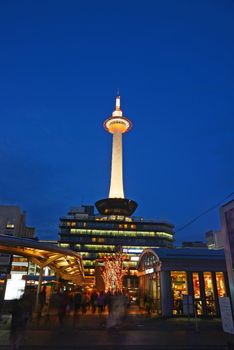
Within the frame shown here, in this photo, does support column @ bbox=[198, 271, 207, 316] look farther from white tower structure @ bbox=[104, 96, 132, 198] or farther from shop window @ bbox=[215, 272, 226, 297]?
white tower structure @ bbox=[104, 96, 132, 198]

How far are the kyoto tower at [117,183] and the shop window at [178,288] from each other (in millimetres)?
84633

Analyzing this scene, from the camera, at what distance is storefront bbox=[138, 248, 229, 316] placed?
23266 millimetres

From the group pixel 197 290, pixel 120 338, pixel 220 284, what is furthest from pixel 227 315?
pixel 220 284

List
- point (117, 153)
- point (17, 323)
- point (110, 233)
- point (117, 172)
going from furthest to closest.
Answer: point (117, 153)
point (117, 172)
point (110, 233)
point (17, 323)

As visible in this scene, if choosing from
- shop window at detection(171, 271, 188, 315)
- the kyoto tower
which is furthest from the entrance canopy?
the kyoto tower

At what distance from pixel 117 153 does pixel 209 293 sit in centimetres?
10269

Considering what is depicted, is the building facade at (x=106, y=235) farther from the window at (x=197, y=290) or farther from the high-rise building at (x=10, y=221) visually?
the window at (x=197, y=290)

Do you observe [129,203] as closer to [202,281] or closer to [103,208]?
[103,208]

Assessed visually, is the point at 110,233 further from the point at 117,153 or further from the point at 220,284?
the point at 220,284

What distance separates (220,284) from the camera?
24000 millimetres

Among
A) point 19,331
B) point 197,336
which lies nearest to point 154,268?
point 197,336

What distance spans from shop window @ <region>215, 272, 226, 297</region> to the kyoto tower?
84847mm

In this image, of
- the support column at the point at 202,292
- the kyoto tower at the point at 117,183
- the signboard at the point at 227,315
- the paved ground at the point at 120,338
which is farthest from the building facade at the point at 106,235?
the signboard at the point at 227,315

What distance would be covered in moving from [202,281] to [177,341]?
1188cm
